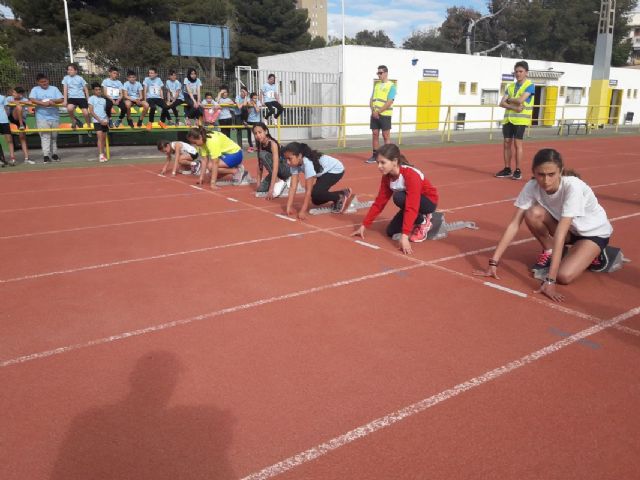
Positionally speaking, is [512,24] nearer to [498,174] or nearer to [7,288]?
Answer: [498,174]

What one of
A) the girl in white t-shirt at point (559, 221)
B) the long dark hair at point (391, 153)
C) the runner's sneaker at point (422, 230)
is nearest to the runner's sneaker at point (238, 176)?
the runner's sneaker at point (422, 230)

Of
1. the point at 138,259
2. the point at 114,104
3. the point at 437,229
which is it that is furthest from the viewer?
the point at 114,104

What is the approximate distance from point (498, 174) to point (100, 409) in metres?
9.11

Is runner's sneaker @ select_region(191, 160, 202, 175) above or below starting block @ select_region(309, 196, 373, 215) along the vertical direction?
above

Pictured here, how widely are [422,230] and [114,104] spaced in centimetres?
1035

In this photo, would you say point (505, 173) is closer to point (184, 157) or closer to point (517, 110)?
point (517, 110)

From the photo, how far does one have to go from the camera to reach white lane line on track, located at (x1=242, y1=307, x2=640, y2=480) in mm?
2152

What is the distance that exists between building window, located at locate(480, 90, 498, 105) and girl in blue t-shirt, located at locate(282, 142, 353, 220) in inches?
912

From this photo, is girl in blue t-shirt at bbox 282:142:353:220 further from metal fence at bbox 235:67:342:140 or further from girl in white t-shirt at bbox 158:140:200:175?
metal fence at bbox 235:67:342:140

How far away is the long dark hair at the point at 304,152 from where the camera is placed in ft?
19.8

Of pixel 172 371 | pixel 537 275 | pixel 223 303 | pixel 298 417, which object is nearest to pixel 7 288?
pixel 223 303

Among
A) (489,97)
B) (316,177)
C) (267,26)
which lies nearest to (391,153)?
(316,177)

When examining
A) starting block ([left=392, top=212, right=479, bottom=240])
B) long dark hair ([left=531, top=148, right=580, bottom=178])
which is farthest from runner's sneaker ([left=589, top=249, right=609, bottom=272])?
starting block ([left=392, top=212, right=479, bottom=240])

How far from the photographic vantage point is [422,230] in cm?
545
